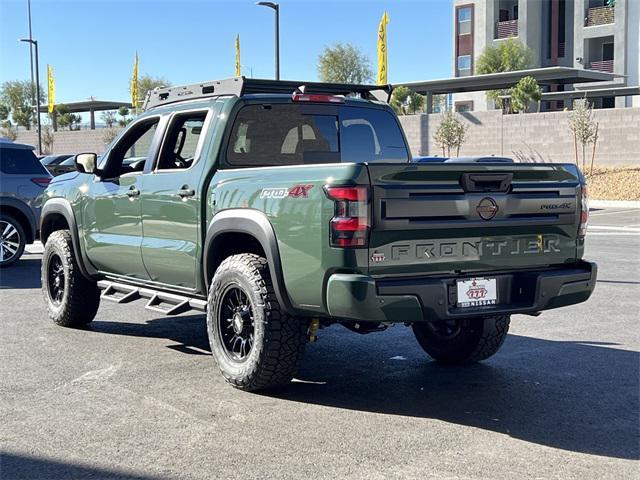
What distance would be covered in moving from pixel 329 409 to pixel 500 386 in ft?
4.30

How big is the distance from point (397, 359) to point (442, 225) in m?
2.00

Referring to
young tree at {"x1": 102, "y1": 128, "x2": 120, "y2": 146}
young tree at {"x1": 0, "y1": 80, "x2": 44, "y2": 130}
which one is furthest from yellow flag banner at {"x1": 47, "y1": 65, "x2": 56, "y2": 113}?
young tree at {"x1": 0, "y1": 80, "x2": 44, "y2": 130}

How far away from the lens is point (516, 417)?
16.9 ft

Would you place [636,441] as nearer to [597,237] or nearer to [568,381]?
[568,381]

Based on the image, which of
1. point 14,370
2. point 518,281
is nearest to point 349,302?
point 518,281

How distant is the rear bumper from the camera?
15.8 feet

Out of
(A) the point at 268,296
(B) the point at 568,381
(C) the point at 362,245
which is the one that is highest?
(C) the point at 362,245

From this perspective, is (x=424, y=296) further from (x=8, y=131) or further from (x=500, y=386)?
(x=8, y=131)

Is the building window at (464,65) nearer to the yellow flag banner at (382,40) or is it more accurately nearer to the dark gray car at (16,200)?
the yellow flag banner at (382,40)

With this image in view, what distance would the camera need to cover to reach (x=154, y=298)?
264 inches

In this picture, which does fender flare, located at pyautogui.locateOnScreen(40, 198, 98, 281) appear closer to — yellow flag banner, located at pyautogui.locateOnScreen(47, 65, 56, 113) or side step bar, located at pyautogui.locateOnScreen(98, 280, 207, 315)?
side step bar, located at pyautogui.locateOnScreen(98, 280, 207, 315)

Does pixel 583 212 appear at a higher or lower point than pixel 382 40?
lower

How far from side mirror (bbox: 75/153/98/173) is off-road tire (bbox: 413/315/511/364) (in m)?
3.06

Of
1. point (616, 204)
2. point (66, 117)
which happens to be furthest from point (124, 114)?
point (616, 204)
